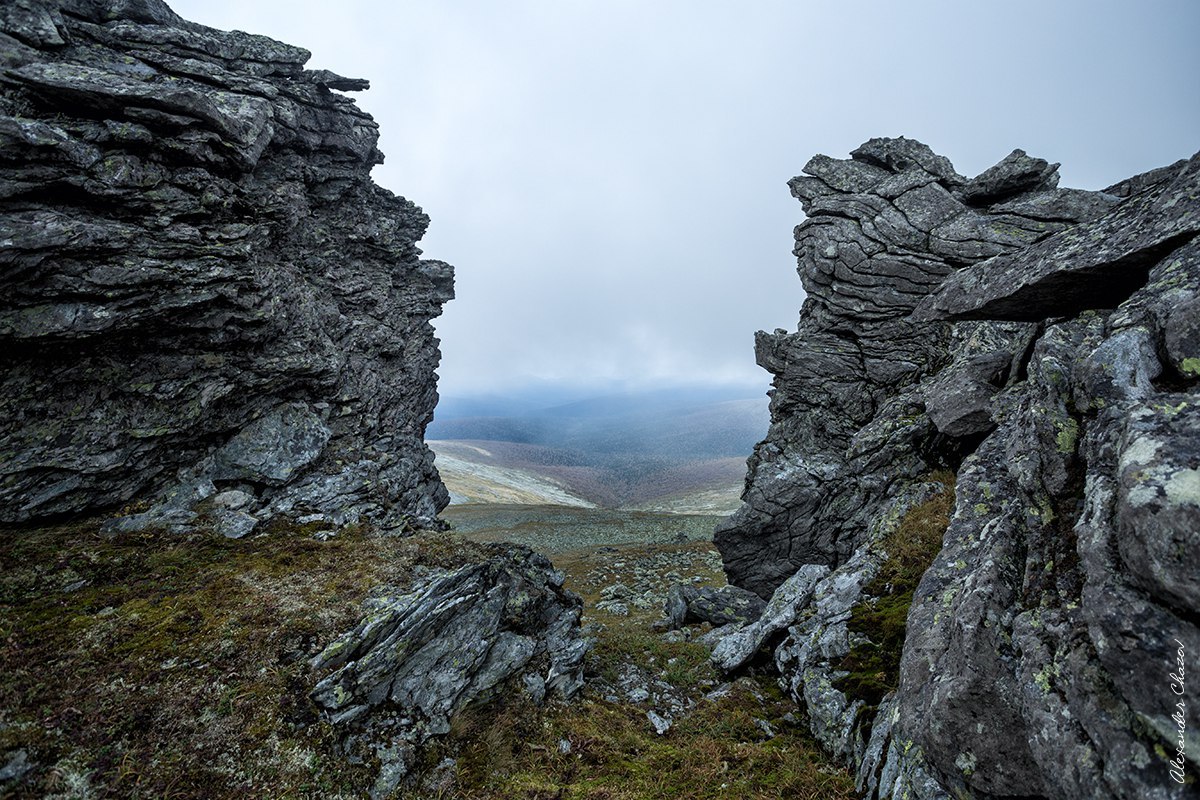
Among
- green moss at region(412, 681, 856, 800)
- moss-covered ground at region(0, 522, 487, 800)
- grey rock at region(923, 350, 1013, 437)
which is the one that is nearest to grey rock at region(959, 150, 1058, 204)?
grey rock at region(923, 350, 1013, 437)

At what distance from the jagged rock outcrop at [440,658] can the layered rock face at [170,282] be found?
36.0ft

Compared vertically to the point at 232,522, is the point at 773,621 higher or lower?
lower

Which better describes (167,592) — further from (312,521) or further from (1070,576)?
(1070,576)

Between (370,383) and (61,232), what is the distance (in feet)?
57.4

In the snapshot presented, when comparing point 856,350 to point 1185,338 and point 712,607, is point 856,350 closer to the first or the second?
point 712,607

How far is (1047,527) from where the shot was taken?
9.45m

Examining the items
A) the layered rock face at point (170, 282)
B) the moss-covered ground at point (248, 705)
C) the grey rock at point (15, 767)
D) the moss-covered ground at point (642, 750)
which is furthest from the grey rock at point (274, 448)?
the moss-covered ground at point (642, 750)

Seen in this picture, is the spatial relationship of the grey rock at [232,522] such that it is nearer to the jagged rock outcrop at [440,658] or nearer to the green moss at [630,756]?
the jagged rock outcrop at [440,658]

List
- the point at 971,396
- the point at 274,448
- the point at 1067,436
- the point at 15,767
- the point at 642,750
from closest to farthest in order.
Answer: the point at 15,767 < the point at 1067,436 < the point at 642,750 < the point at 971,396 < the point at 274,448

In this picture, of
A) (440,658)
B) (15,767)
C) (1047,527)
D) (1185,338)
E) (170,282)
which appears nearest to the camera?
(1185,338)

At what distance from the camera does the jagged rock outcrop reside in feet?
41.2

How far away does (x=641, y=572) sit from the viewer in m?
50.2

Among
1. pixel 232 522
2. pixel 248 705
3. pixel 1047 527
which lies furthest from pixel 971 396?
pixel 232 522

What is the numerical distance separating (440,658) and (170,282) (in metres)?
20.0
